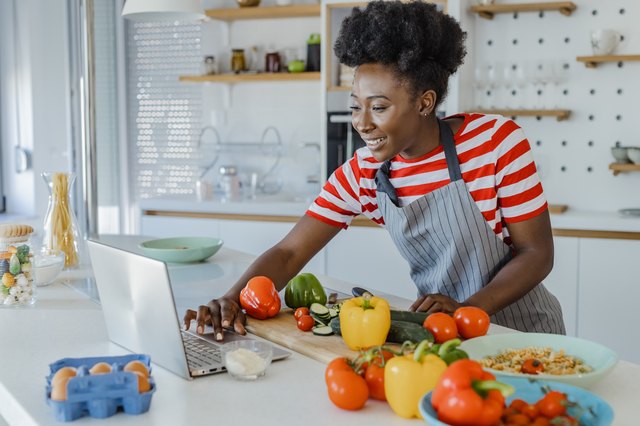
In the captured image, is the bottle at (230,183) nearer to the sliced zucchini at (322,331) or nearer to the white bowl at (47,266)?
the white bowl at (47,266)

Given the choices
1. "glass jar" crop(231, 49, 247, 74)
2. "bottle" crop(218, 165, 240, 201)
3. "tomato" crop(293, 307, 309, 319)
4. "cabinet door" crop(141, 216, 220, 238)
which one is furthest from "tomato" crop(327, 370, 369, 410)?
"glass jar" crop(231, 49, 247, 74)

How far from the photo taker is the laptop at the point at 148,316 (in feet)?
4.83

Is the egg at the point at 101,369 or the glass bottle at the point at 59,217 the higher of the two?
the glass bottle at the point at 59,217

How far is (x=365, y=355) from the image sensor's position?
1336 mm

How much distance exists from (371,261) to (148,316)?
108 inches

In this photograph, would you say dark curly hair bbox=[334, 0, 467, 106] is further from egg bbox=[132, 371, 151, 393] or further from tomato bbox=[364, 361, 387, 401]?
egg bbox=[132, 371, 151, 393]

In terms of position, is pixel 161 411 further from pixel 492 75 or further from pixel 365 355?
pixel 492 75

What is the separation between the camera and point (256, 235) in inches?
175

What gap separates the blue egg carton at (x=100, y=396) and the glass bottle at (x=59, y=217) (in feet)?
4.01

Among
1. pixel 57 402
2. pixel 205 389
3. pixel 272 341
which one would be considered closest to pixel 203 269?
pixel 272 341

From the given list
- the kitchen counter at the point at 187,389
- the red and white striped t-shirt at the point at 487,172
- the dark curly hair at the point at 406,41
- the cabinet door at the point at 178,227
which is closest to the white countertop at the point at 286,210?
the cabinet door at the point at 178,227

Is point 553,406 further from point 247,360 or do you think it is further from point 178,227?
point 178,227

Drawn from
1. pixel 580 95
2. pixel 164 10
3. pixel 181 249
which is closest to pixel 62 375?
pixel 181 249

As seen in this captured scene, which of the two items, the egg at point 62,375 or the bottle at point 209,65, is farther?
the bottle at point 209,65
